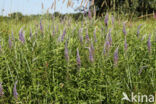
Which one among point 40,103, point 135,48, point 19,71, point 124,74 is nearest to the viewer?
point 40,103

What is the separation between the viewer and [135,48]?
A: 10.3 ft

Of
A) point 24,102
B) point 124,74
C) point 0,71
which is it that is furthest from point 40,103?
point 124,74

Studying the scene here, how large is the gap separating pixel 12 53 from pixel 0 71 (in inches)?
13.3

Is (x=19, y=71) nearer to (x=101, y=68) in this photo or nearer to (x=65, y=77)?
(x=65, y=77)

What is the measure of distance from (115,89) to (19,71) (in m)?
1.15

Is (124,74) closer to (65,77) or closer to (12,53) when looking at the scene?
(65,77)

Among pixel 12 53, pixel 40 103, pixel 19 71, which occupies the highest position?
pixel 12 53

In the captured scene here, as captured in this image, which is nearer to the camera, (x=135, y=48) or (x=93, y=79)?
(x=93, y=79)

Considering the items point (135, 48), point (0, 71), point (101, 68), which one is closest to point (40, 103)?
point (0, 71)

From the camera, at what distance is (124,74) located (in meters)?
2.58

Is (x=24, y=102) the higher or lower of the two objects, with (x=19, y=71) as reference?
lower

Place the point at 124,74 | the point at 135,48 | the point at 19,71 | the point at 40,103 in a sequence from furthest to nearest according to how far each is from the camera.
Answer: the point at 135,48 → the point at 124,74 → the point at 19,71 → the point at 40,103

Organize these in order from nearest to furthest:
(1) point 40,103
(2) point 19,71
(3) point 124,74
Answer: (1) point 40,103 < (2) point 19,71 < (3) point 124,74

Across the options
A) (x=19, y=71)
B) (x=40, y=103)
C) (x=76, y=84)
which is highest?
(x=19, y=71)
